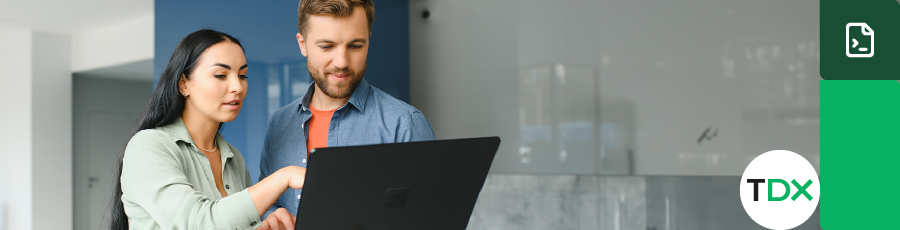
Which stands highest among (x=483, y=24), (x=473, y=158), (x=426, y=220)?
(x=483, y=24)

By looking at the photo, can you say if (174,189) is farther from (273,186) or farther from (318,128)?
(318,128)

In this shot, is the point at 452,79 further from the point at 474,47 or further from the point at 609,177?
the point at 609,177

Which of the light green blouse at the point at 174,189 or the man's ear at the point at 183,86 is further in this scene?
the man's ear at the point at 183,86

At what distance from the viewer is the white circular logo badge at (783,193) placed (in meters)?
2.93

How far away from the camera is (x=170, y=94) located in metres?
1.16

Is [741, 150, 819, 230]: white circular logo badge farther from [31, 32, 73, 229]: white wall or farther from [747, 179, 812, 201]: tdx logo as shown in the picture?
[31, 32, 73, 229]: white wall

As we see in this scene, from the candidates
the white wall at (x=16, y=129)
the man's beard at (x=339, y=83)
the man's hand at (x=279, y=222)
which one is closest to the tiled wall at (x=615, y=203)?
the man's beard at (x=339, y=83)

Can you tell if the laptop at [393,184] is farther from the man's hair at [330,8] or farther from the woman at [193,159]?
the man's hair at [330,8]

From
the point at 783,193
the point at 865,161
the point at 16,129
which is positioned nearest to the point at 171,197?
the point at 865,161

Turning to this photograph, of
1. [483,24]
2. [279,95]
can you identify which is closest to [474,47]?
[483,24]

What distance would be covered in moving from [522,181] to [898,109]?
1.93 metres

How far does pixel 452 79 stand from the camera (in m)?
4.66

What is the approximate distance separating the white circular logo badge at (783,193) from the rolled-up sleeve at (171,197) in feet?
9.03

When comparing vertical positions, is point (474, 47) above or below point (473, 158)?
above
